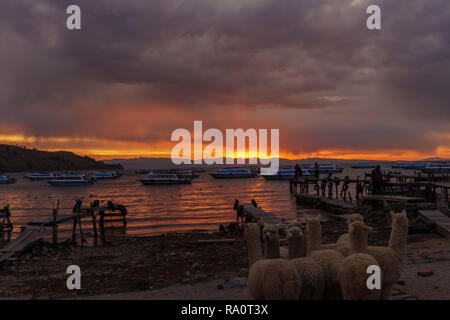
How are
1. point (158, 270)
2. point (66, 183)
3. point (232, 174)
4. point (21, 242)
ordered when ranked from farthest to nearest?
point (232, 174) → point (66, 183) → point (21, 242) → point (158, 270)

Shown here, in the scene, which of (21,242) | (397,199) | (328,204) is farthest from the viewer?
(328,204)

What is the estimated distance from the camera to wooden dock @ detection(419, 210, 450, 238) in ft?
49.9

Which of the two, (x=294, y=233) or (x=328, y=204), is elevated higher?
(x=294, y=233)

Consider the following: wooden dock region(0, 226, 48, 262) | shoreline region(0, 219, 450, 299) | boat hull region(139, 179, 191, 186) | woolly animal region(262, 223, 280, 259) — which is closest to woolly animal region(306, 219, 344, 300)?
woolly animal region(262, 223, 280, 259)

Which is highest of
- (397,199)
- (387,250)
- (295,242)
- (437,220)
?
(295,242)

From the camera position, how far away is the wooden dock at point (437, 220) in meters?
15.2

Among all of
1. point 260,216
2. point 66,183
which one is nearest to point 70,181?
point 66,183

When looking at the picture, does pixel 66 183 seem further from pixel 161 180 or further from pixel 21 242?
pixel 21 242

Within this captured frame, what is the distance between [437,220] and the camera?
53.9 ft

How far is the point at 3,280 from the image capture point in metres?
11.7

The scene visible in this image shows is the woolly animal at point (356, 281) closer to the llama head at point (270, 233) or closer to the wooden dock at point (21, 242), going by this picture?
the llama head at point (270, 233)

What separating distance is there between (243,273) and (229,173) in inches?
4179

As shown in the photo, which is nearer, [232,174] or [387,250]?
[387,250]
